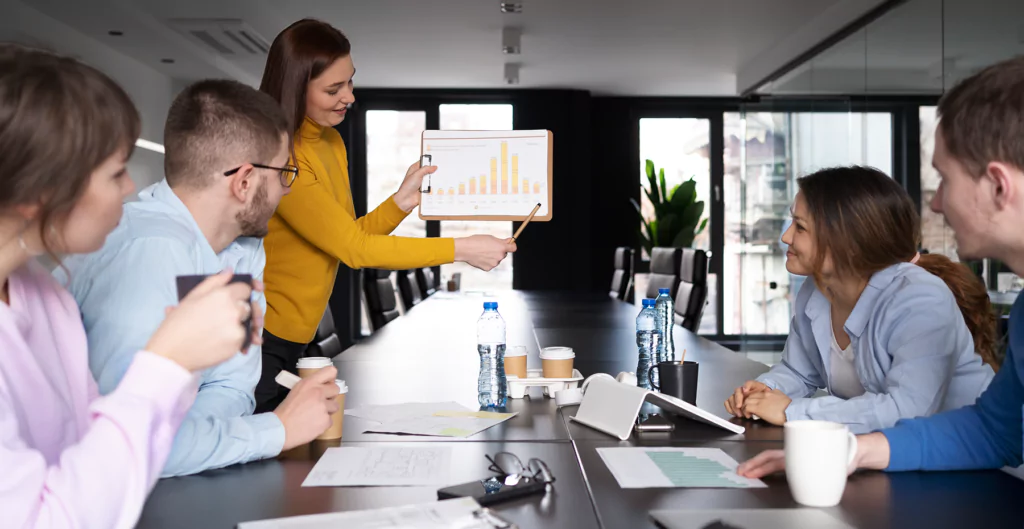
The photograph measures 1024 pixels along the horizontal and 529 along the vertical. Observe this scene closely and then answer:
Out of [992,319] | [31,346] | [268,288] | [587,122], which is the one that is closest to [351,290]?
[587,122]

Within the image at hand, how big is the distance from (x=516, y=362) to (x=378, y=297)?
132 inches

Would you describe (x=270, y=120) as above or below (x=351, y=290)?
above

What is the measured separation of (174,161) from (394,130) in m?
7.42

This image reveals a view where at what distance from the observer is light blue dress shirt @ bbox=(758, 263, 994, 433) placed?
1598 mm

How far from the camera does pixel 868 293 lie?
1.81 m

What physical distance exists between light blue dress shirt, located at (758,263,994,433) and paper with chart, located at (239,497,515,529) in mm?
815

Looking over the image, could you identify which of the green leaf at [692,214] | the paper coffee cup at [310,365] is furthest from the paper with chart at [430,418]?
the green leaf at [692,214]

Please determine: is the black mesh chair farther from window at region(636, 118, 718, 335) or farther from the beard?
window at region(636, 118, 718, 335)

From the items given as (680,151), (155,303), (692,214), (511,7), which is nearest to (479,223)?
(692,214)

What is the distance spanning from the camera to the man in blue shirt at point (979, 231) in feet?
3.50

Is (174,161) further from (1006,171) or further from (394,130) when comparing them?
(394,130)

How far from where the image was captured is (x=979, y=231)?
1.12 metres

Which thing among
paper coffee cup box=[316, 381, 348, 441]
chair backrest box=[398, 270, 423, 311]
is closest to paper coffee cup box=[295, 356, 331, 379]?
paper coffee cup box=[316, 381, 348, 441]

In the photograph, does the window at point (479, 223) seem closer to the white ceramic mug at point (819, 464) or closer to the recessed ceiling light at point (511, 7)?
the recessed ceiling light at point (511, 7)
